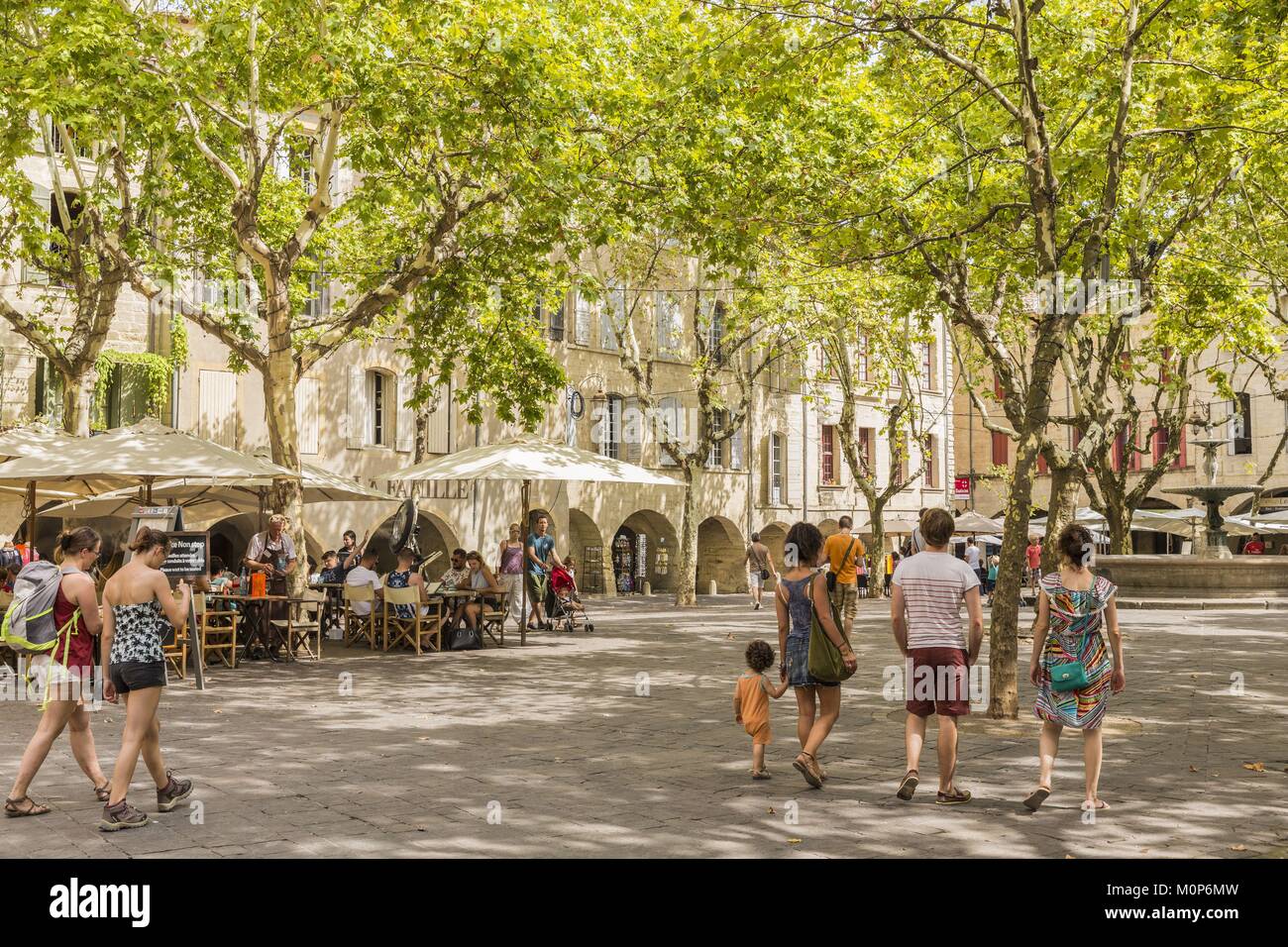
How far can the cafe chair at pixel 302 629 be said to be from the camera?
16.0 meters

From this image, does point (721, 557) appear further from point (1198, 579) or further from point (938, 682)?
point (938, 682)

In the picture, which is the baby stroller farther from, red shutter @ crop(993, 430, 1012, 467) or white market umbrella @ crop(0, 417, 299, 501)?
red shutter @ crop(993, 430, 1012, 467)

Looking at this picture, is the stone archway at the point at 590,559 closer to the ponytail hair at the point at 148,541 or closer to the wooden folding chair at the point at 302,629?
the wooden folding chair at the point at 302,629

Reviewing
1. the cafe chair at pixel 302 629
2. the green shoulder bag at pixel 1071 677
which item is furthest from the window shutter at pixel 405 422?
the green shoulder bag at pixel 1071 677

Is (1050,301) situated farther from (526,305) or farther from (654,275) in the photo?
(654,275)

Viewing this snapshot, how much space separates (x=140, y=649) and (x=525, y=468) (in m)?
10.9

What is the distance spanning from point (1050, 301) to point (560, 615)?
1181cm

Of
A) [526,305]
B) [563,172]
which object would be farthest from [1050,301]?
[526,305]

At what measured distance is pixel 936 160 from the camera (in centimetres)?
1769

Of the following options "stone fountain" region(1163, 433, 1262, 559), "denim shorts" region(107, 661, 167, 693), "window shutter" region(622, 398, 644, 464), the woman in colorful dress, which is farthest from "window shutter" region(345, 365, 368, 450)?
the woman in colorful dress

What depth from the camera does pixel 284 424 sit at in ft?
54.6

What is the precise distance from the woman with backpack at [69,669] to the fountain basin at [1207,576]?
74.7 feet

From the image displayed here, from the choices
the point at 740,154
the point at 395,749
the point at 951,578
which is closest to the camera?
the point at 951,578

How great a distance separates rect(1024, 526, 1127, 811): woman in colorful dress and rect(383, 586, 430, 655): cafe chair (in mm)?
10621
